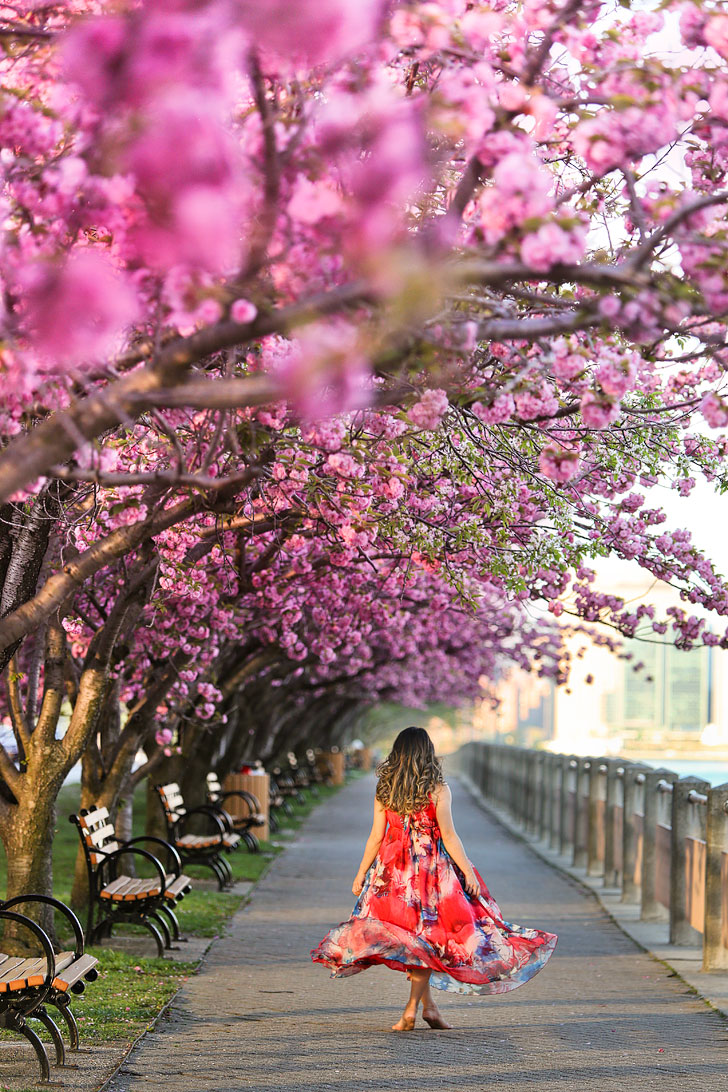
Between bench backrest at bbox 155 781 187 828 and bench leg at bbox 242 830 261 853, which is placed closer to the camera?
bench backrest at bbox 155 781 187 828

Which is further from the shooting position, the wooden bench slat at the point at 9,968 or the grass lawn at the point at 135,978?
the grass lawn at the point at 135,978

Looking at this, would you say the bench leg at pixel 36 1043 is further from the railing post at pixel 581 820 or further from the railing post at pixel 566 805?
the railing post at pixel 566 805

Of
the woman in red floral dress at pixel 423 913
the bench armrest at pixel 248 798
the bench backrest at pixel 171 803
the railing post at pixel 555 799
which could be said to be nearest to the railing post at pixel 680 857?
the woman in red floral dress at pixel 423 913

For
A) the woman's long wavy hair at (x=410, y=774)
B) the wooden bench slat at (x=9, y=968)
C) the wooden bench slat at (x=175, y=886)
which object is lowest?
the wooden bench slat at (x=9, y=968)

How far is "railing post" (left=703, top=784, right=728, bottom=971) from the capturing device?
31.6 feet

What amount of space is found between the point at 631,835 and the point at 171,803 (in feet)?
15.3

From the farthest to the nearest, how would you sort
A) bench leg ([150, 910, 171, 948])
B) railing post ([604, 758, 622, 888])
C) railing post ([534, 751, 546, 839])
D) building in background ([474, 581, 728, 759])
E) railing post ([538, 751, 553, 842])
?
building in background ([474, 581, 728, 759]) → railing post ([534, 751, 546, 839]) → railing post ([538, 751, 553, 842]) → railing post ([604, 758, 622, 888]) → bench leg ([150, 910, 171, 948])

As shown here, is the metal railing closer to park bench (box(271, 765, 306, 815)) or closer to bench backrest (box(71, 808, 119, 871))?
bench backrest (box(71, 808, 119, 871))

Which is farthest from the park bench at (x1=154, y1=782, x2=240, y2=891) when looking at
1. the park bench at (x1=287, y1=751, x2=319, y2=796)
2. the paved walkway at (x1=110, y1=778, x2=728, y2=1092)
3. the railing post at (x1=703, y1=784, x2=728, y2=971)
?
the park bench at (x1=287, y1=751, x2=319, y2=796)

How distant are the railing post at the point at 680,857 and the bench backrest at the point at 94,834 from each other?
14.4ft

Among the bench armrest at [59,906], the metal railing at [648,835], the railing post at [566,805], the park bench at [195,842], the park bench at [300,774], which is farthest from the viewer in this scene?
the park bench at [300,774]

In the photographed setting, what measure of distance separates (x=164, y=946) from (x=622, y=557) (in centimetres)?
428

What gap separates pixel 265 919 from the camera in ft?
39.8

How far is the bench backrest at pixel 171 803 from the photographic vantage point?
44.5ft
